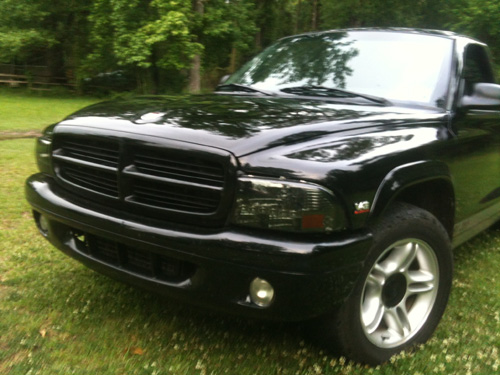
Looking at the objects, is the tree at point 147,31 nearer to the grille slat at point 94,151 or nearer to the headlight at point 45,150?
the headlight at point 45,150

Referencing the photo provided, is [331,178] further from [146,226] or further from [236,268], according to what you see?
[146,226]

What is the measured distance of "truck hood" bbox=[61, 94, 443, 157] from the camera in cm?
230

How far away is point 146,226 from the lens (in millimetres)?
2318

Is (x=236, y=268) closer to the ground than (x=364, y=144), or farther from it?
closer to the ground

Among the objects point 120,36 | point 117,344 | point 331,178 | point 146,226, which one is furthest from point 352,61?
point 120,36

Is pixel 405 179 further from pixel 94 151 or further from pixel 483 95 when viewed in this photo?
pixel 94 151

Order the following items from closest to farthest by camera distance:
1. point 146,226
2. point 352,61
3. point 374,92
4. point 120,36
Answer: point 146,226
point 374,92
point 352,61
point 120,36

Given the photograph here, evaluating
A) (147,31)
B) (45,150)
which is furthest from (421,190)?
(147,31)

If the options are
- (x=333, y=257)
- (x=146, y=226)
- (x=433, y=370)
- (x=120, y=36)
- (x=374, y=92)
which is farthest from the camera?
(x=120, y=36)

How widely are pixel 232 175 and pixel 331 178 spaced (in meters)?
0.41

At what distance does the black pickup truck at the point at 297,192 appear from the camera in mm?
2084

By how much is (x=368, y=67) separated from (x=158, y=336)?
2177mm

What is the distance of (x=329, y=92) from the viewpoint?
10.8 feet

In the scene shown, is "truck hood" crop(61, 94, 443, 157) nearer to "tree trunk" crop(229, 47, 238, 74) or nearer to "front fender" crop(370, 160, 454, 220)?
"front fender" crop(370, 160, 454, 220)
